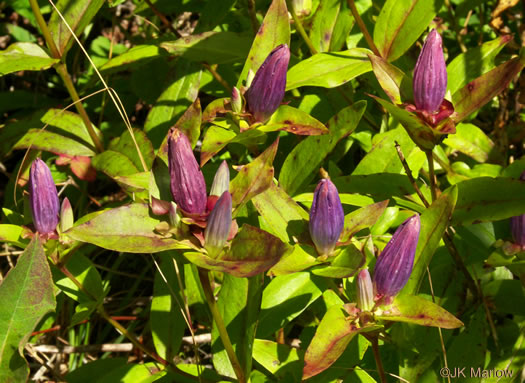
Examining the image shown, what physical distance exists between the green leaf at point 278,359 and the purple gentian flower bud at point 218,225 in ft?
1.73

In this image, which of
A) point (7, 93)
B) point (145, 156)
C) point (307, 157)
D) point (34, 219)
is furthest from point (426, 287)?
point (7, 93)

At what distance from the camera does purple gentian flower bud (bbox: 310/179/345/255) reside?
1.23 metres

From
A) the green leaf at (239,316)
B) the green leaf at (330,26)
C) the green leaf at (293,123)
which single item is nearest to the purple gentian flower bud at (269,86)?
the green leaf at (293,123)

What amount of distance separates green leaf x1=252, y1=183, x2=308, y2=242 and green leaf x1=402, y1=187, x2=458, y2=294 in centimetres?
24

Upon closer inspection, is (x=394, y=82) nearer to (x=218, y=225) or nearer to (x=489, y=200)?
(x=489, y=200)

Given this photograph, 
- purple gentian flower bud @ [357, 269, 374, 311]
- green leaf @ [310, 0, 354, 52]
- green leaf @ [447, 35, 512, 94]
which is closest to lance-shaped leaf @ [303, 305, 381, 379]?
purple gentian flower bud @ [357, 269, 374, 311]

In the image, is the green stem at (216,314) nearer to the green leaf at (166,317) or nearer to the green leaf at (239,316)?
the green leaf at (239,316)

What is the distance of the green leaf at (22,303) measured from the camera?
117cm

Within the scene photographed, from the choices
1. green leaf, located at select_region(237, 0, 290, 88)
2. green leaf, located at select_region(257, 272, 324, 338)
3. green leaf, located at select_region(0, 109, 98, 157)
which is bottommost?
green leaf, located at select_region(257, 272, 324, 338)

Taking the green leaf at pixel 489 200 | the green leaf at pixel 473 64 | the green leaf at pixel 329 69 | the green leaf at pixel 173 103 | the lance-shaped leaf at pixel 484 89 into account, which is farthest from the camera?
the green leaf at pixel 173 103

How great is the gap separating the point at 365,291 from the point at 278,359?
454 millimetres

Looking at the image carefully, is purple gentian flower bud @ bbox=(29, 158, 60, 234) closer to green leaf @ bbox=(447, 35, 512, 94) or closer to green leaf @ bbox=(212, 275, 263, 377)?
green leaf @ bbox=(212, 275, 263, 377)

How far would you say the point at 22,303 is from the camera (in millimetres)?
1186

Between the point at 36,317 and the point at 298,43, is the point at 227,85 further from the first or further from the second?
the point at 36,317
